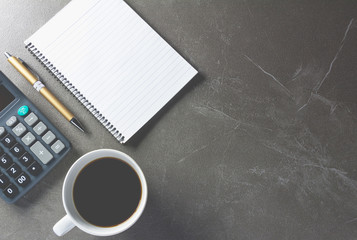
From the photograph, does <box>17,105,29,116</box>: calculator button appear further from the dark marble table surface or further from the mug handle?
the mug handle

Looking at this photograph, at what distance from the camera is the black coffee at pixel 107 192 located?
18.1 inches

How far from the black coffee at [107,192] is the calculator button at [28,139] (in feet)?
0.33

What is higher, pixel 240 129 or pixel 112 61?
pixel 112 61

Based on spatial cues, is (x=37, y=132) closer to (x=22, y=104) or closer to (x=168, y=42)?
(x=22, y=104)

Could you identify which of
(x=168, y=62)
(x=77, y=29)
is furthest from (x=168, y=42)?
(x=77, y=29)

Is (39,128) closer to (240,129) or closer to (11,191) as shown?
(11,191)

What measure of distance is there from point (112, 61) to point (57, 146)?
0.50ft

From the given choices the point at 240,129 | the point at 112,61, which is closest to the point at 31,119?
the point at 112,61

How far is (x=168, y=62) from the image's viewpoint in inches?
20.7

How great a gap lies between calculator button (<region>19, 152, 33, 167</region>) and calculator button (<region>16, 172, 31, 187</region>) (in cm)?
2

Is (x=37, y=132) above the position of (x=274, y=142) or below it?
above

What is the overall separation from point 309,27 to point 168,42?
22 cm

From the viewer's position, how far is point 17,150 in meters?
0.49

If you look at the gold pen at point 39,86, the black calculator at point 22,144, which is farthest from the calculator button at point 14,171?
the gold pen at point 39,86
